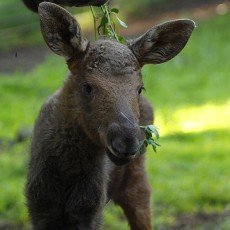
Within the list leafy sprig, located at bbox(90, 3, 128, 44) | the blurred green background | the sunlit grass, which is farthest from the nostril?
the sunlit grass

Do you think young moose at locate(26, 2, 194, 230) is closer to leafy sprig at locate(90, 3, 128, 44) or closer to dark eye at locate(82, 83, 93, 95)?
dark eye at locate(82, 83, 93, 95)

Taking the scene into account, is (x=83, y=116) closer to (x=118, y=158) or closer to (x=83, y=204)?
(x=118, y=158)

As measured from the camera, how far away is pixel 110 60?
5590 mm

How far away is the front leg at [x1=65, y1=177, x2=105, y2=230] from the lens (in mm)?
6082

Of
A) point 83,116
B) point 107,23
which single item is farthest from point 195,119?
point 83,116

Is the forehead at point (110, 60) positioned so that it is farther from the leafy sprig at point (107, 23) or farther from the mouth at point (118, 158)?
the mouth at point (118, 158)

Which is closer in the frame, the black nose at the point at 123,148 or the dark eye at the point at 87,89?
the black nose at the point at 123,148

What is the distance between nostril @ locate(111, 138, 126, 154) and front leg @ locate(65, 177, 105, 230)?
102cm

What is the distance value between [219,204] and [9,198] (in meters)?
2.41

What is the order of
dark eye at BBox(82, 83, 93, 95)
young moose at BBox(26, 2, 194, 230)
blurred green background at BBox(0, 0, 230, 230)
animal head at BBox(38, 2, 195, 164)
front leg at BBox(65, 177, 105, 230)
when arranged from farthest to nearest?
blurred green background at BBox(0, 0, 230, 230), front leg at BBox(65, 177, 105, 230), dark eye at BBox(82, 83, 93, 95), young moose at BBox(26, 2, 194, 230), animal head at BBox(38, 2, 195, 164)

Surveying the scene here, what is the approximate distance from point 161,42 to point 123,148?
117cm

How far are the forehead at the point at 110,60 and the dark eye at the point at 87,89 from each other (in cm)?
10

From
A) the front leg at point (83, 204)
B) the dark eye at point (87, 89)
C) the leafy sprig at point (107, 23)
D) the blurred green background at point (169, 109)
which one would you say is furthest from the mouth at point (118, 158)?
the blurred green background at point (169, 109)

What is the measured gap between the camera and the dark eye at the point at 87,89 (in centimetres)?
562
